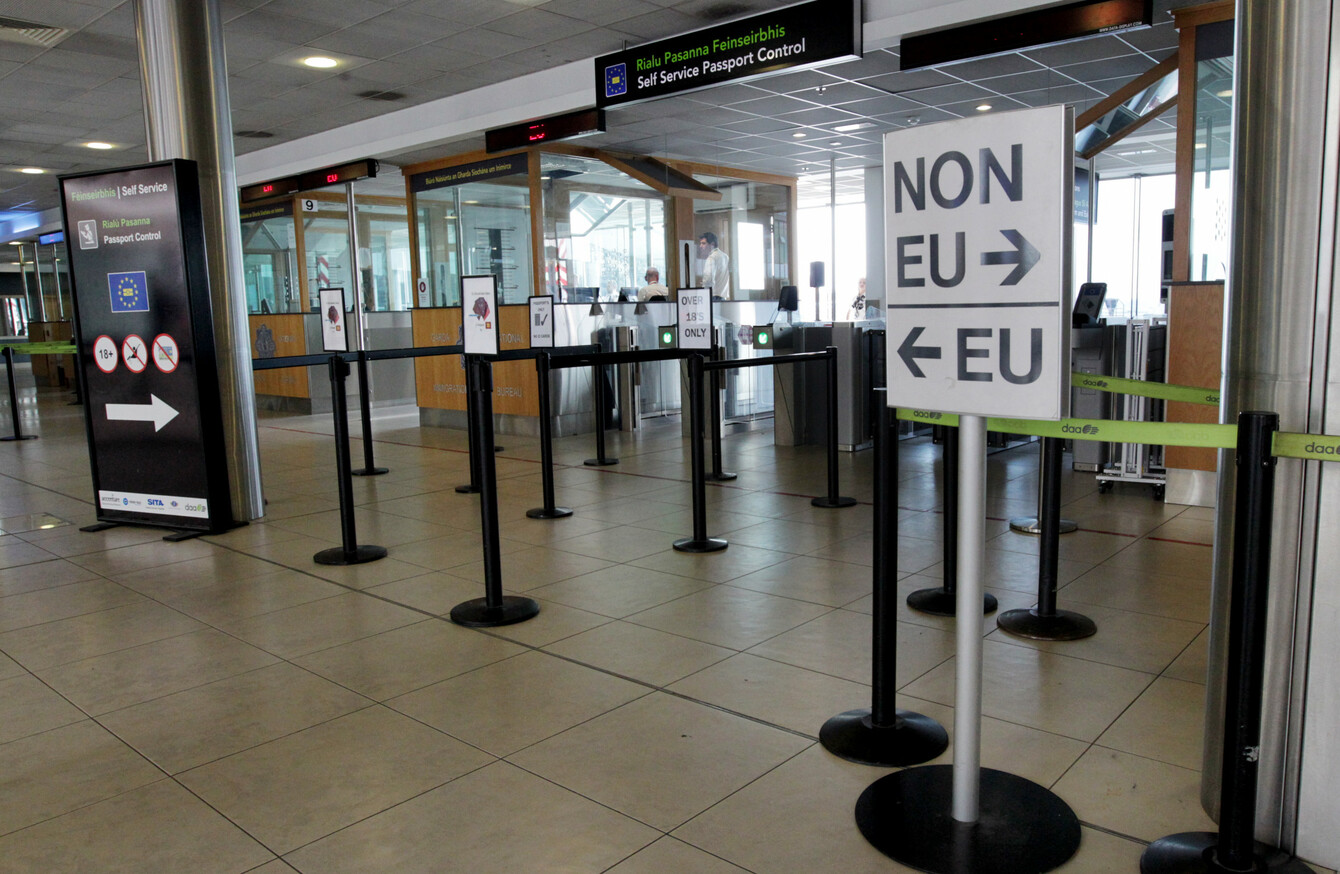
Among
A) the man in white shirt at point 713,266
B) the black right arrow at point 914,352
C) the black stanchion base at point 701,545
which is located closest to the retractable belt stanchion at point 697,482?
the black stanchion base at point 701,545

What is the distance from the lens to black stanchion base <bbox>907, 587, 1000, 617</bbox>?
3561 millimetres

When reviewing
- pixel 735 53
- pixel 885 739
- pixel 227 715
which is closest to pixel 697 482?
pixel 885 739

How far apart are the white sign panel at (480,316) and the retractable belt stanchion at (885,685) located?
7.83 feet

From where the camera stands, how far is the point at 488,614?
3611 millimetres

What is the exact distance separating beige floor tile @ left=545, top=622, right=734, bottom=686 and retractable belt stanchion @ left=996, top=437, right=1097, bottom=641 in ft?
3.54

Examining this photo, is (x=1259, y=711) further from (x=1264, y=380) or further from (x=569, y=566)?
(x=569, y=566)

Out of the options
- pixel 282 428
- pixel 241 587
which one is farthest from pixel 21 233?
pixel 241 587

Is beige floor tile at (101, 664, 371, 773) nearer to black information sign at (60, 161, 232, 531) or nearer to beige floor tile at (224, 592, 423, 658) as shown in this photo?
beige floor tile at (224, 592, 423, 658)

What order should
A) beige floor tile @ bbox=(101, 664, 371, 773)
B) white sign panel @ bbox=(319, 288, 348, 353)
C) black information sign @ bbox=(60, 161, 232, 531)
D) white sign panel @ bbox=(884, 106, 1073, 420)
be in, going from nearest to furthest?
Answer: white sign panel @ bbox=(884, 106, 1073, 420) < beige floor tile @ bbox=(101, 664, 371, 773) < black information sign @ bbox=(60, 161, 232, 531) < white sign panel @ bbox=(319, 288, 348, 353)

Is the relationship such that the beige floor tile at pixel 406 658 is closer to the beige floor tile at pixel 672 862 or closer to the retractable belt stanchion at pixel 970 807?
the beige floor tile at pixel 672 862

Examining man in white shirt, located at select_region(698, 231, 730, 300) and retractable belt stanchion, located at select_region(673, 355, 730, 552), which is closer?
retractable belt stanchion, located at select_region(673, 355, 730, 552)

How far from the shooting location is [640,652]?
3221mm

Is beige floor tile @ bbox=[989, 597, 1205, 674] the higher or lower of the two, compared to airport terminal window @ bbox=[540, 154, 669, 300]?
lower

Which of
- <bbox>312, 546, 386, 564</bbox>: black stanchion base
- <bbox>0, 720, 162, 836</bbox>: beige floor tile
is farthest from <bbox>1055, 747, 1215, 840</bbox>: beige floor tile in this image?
<bbox>312, 546, 386, 564</bbox>: black stanchion base
